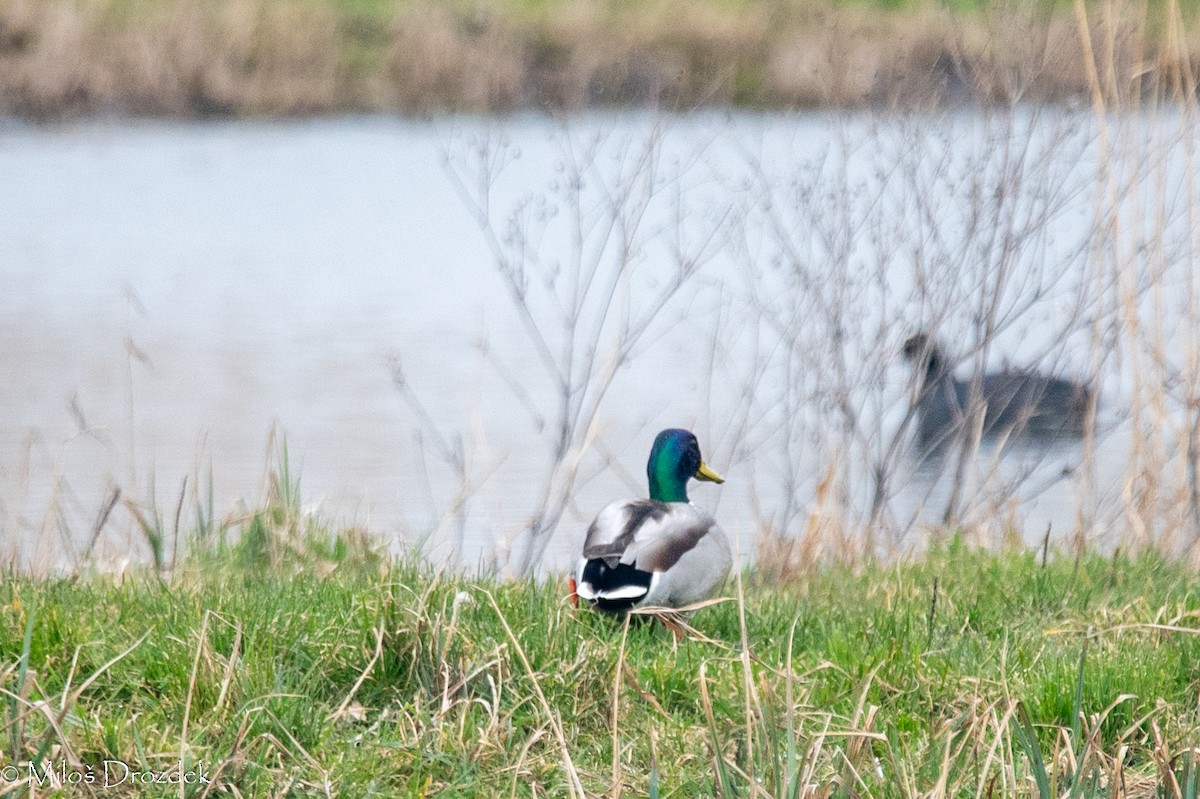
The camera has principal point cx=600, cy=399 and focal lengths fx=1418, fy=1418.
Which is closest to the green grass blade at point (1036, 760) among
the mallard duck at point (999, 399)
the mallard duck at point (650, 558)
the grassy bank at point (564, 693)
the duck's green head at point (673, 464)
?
the grassy bank at point (564, 693)

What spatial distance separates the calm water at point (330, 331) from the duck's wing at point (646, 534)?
1345 mm

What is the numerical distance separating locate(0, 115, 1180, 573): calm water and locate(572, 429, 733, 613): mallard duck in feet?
4.54

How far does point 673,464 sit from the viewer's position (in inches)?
180

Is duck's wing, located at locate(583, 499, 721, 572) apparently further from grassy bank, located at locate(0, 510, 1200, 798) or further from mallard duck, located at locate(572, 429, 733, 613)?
grassy bank, located at locate(0, 510, 1200, 798)

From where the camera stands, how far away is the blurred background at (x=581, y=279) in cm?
574

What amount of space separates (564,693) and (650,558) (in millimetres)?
592

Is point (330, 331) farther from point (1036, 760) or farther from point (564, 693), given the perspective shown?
point (1036, 760)

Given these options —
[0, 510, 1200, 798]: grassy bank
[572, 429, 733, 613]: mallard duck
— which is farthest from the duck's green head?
[0, 510, 1200, 798]: grassy bank

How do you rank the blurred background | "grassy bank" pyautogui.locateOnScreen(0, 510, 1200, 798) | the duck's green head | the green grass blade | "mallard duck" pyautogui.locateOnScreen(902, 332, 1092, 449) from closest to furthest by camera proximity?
the green grass blade
"grassy bank" pyautogui.locateOnScreen(0, 510, 1200, 798)
the duck's green head
the blurred background
"mallard duck" pyautogui.locateOnScreen(902, 332, 1092, 449)

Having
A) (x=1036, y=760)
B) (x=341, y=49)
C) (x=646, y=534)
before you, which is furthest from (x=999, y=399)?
(x=341, y=49)

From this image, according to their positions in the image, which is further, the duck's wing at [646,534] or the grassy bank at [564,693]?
the duck's wing at [646,534]

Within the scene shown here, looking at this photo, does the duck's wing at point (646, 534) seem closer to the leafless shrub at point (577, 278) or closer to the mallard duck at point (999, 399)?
the leafless shrub at point (577, 278)

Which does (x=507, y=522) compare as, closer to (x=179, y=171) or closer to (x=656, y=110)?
Answer: (x=656, y=110)

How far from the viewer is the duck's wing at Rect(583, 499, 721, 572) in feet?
12.0
